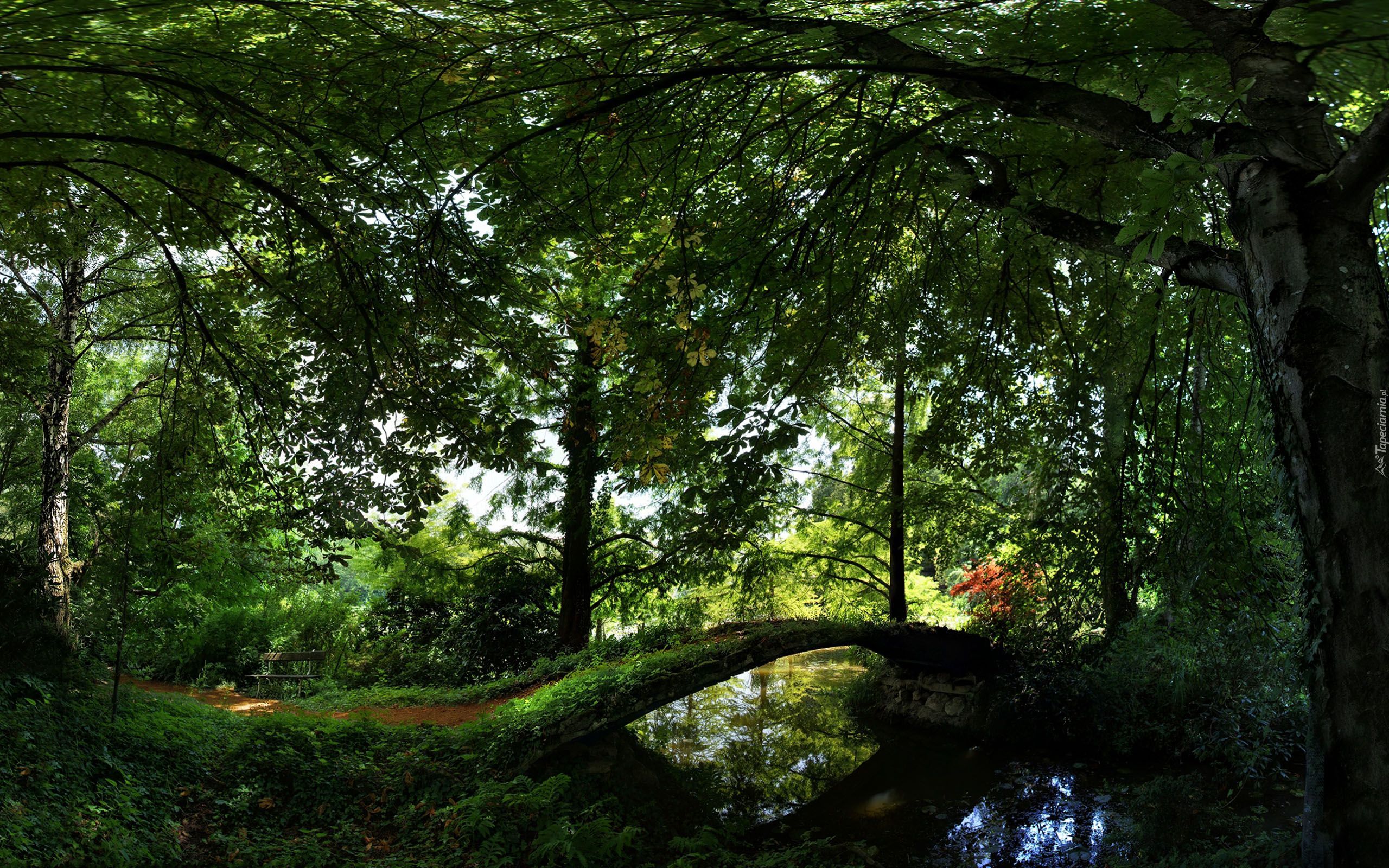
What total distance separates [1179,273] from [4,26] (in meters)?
5.87

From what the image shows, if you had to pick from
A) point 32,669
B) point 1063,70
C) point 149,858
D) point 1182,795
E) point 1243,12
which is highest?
point 1063,70

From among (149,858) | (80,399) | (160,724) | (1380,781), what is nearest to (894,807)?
(1380,781)

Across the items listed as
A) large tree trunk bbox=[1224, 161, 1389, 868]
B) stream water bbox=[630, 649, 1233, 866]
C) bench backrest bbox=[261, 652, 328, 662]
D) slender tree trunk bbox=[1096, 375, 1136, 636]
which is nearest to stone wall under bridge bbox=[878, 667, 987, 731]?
stream water bbox=[630, 649, 1233, 866]

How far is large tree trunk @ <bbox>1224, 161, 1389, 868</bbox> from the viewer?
3.20 metres

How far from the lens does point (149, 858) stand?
5250 millimetres

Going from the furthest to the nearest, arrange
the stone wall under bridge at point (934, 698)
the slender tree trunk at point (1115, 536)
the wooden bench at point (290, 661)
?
the wooden bench at point (290, 661) < the stone wall under bridge at point (934, 698) < the slender tree trunk at point (1115, 536)

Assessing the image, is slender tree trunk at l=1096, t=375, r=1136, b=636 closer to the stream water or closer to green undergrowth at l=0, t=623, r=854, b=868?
the stream water

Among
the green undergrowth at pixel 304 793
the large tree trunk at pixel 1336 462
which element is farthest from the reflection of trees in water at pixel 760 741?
the large tree trunk at pixel 1336 462

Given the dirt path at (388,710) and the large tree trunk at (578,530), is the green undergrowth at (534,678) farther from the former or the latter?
the large tree trunk at (578,530)

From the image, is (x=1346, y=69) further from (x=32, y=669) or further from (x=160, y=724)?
(x=32, y=669)

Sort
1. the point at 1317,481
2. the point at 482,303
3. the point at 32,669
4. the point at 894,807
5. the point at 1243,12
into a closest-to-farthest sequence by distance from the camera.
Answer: the point at 1317,481 < the point at 1243,12 < the point at 482,303 < the point at 32,669 < the point at 894,807

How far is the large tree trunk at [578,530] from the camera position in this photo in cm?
1132

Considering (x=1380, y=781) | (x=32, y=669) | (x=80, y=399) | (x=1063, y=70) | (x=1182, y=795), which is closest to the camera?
(x=1380, y=781)

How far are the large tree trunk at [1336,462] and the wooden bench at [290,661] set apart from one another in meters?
14.1
